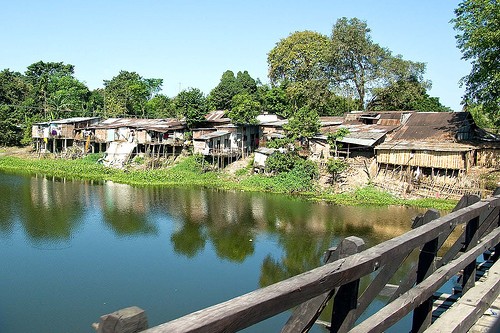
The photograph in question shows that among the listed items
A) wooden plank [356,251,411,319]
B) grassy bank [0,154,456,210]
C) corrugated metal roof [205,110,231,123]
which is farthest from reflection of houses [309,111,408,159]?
wooden plank [356,251,411,319]

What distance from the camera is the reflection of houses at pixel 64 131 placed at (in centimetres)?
4006

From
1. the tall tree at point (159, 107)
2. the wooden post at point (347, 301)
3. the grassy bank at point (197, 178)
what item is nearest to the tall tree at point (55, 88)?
the tall tree at point (159, 107)

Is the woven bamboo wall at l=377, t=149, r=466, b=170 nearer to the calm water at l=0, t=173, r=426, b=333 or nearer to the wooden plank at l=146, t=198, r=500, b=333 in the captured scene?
the calm water at l=0, t=173, r=426, b=333

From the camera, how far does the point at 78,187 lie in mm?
29062

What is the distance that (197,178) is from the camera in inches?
1242

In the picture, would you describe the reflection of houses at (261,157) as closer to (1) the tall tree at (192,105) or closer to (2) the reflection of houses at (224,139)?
(2) the reflection of houses at (224,139)

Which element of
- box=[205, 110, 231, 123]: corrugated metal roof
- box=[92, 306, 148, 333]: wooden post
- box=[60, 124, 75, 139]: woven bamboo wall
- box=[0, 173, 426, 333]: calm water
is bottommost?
box=[0, 173, 426, 333]: calm water

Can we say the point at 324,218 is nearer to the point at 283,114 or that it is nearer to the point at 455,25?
the point at 455,25

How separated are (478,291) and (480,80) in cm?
2242

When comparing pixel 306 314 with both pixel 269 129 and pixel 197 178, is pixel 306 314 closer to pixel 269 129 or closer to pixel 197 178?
pixel 197 178

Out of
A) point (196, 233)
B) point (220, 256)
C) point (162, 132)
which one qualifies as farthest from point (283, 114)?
point (220, 256)

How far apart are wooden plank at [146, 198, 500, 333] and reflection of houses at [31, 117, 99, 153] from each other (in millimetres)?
40432

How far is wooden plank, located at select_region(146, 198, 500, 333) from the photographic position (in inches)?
62.4

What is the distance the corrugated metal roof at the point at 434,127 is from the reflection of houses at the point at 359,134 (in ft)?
2.82
